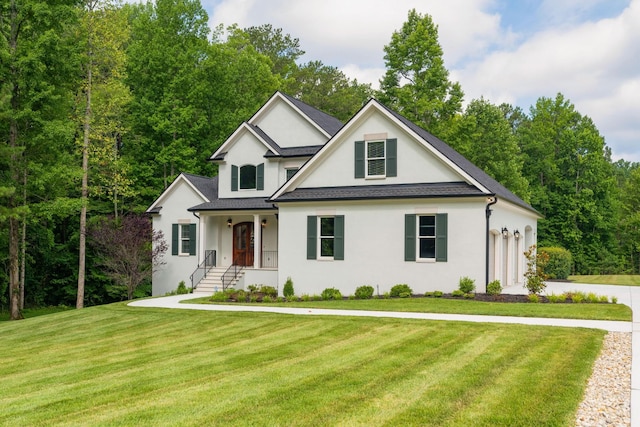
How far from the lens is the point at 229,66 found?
124ft

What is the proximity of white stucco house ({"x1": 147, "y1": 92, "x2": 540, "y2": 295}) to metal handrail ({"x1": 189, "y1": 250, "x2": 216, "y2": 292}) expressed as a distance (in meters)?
0.05

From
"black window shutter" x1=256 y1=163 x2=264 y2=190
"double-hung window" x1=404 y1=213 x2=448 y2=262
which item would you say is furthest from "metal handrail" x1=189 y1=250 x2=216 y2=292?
"double-hung window" x1=404 y1=213 x2=448 y2=262

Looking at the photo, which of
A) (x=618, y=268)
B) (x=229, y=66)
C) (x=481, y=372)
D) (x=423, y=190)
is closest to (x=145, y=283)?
(x=229, y=66)

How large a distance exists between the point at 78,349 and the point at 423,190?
39.3ft

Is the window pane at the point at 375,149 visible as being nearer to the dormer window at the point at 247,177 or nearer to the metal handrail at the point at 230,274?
the dormer window at the point at 247,177

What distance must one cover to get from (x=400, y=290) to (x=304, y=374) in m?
10.7

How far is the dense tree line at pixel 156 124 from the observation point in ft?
67.7

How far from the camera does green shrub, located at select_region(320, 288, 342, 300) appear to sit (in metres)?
19.0

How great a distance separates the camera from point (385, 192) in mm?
19281

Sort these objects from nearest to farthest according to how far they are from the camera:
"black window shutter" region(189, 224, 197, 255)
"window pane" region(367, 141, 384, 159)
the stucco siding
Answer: the stucco siding < "window pane" region(367, 141, 384, 159) < "black window shutter" region(189, 224, 197, 255)

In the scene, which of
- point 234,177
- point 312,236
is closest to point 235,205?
point 234,177

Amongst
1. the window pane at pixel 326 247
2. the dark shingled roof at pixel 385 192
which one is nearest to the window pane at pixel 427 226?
the dark shingled roof at pixel 385 192

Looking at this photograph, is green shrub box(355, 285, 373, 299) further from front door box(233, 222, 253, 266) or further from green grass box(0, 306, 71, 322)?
green grass box(0, 306, 71, 322)

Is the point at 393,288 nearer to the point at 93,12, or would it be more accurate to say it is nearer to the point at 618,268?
the point at 93,12
